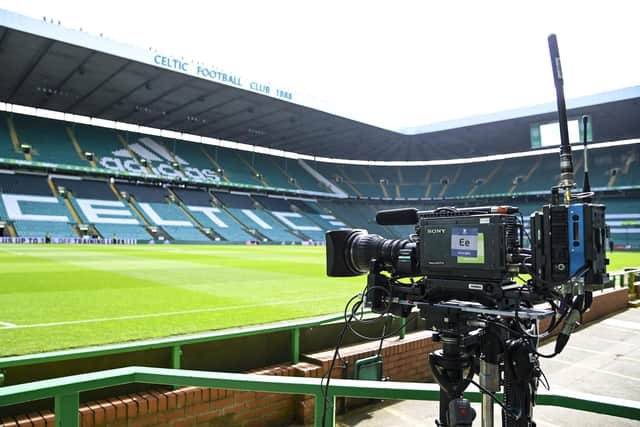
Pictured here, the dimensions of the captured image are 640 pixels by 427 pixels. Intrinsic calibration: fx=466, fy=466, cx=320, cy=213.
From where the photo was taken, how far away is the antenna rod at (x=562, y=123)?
2.02 metres

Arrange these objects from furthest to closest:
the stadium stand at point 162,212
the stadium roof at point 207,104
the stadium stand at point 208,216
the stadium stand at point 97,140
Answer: the stadium stand at point 97,140, the stadium stand at point 208,216, the stadium stand at point 162,212, the stadium roof at point 207,104

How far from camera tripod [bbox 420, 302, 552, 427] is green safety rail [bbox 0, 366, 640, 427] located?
87 mm

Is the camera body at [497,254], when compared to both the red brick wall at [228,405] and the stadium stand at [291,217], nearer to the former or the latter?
the red brick wall at [228,405]

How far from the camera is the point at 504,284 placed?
2.06 metres

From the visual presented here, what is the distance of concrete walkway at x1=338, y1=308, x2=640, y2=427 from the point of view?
4977 millimetres

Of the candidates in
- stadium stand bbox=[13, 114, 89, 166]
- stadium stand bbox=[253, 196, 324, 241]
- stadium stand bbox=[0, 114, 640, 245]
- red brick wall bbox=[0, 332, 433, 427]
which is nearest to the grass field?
red brick wall bbox=[0, 332, 433, 427]

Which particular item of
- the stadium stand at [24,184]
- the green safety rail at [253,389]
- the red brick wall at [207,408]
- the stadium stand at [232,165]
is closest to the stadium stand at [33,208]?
the stadium stand at [24,184]

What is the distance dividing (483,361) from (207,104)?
39.4 meters

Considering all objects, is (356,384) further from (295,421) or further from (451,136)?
(451,136)

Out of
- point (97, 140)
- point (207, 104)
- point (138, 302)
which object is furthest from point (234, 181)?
point (138, 302)

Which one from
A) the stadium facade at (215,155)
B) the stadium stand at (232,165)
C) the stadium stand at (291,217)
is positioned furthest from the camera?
the stadium stand at (232,165)

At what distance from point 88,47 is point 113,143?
1990 centimetres

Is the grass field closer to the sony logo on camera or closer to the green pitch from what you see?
the green pitch

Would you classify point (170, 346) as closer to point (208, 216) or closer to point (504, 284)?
point (504, 284)
